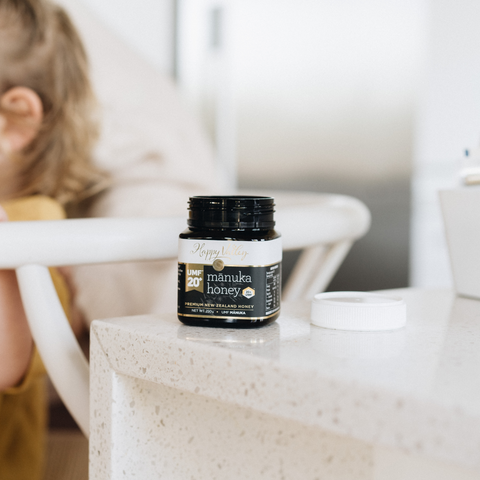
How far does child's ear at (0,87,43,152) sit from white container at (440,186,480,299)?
2.16 ft

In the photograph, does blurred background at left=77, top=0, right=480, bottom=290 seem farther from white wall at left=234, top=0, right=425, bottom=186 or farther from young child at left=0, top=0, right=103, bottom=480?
young child at left=0, top=0, right=103, bottom=480

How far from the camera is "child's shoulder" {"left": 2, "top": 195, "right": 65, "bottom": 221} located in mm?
835

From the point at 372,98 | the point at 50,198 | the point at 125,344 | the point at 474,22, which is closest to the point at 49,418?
the point at 50,198

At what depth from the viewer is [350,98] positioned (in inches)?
64.8

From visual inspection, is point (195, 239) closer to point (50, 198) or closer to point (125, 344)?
point (125, 344)

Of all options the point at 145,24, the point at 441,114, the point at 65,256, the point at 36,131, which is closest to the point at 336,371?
the point at 65,256

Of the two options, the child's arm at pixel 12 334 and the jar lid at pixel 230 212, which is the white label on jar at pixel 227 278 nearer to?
the jar lid at pixel 230 212

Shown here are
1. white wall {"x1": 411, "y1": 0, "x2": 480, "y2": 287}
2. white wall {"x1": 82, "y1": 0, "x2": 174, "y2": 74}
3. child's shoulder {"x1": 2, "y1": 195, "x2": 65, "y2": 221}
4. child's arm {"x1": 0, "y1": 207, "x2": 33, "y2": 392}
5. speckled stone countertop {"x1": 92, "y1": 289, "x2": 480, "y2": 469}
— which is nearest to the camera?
speckled stone countertop {"x1": 92, "y1": 289, "x2": 480, "y2": 469}

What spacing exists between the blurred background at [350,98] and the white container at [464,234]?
0.92 metres

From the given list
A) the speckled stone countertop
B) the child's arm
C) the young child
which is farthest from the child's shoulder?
the speckled stone countertop

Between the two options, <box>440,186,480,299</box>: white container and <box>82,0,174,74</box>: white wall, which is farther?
<box>82,0,174,74</box>: white wall

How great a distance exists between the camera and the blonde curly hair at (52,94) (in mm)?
921

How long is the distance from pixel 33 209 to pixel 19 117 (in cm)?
17

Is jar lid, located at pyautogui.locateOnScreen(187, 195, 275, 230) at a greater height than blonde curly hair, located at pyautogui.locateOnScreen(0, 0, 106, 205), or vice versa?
blonde curly hair, located at pyautogui.locateOnScreen(0, 0, 106, 205)
